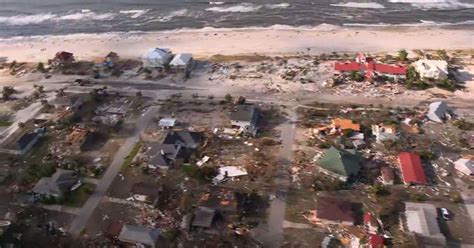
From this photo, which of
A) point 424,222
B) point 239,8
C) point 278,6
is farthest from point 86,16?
point 424,222

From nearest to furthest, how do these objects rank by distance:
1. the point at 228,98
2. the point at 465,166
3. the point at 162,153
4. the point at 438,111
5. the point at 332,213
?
the point at 332,213 < the point at 465,166 < the point at 162,153 < the point at 438,111 < the point at 228,98

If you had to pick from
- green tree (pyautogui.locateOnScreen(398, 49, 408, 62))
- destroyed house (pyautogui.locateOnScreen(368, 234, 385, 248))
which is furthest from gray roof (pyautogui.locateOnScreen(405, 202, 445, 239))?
green tree (pyautogui.locateOnScreen(398, 49, 408, 62))

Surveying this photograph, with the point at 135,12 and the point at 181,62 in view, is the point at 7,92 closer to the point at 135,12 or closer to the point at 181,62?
the point at 181,62

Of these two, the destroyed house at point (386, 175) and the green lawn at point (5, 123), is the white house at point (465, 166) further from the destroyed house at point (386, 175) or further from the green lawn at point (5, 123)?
the green lawn at point (5, 123)

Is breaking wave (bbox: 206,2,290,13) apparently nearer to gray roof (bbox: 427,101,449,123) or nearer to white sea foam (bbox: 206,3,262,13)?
white sea foam (bbox: 206,3,262,13)

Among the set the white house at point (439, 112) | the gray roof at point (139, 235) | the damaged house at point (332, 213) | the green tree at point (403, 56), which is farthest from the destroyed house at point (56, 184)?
the green tree at point (403, 56)

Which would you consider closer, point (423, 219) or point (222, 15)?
point (423, 219)
